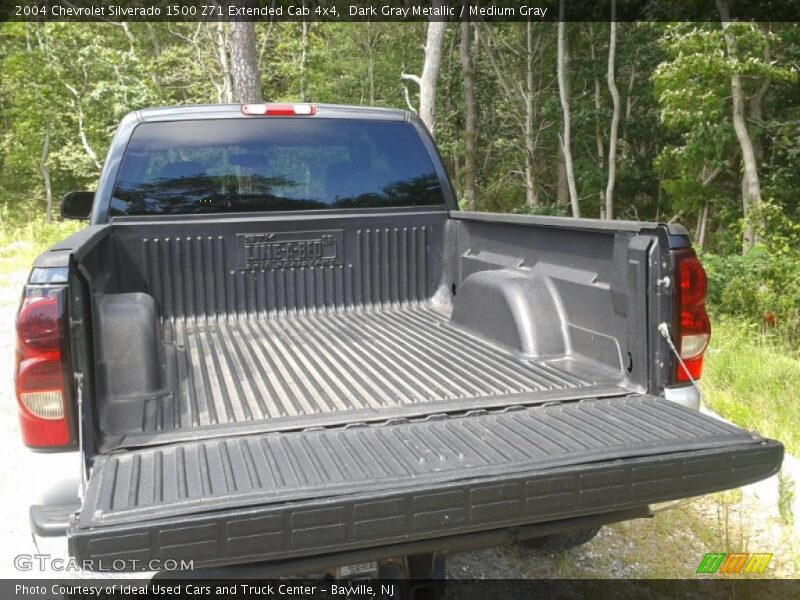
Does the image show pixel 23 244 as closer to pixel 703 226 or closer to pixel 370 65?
pixel 370 65

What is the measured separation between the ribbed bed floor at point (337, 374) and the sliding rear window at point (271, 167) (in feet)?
2.33

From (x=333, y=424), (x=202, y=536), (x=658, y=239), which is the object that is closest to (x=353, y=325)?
(x=333, y=424)

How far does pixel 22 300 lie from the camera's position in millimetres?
2082

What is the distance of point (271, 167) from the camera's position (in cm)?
420

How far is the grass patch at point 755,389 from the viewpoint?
471 centimetres

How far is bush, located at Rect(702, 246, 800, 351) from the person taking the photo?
9.99 meters

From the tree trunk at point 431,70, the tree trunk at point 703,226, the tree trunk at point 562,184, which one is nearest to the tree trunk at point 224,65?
the tree trunk at point 431,70

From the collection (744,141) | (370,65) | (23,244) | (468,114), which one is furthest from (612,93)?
(23,244)

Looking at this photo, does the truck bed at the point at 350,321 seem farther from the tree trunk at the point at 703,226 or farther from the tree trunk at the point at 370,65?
the tree trunk at the point at 370,65

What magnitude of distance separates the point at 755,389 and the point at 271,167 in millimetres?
4134

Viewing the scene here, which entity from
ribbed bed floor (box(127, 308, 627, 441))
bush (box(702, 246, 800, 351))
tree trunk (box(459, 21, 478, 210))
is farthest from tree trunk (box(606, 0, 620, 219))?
ribbed bed floor (box(127, 308, 627, 441))

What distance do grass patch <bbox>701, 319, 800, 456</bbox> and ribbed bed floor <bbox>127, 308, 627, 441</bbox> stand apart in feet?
7.48

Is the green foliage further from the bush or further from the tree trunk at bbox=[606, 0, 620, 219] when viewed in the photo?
the bush

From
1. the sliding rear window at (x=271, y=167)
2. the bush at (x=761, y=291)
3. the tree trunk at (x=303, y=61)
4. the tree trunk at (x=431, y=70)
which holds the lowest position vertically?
the bush at (x=761, y=291)
